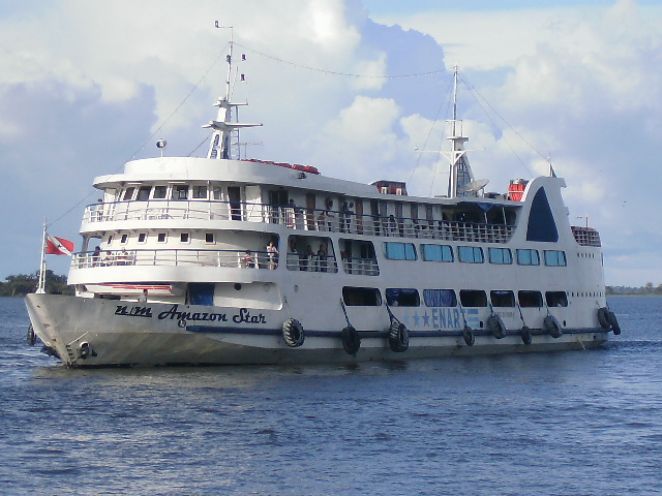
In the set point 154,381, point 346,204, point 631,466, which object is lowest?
point 631,466

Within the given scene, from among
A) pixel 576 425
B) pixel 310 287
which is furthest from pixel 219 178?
pixel 576 425

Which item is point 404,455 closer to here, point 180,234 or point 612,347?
point 180,234

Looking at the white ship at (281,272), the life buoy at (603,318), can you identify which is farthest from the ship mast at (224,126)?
the life buoy at (603,318)

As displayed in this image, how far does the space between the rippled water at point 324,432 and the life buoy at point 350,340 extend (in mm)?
630

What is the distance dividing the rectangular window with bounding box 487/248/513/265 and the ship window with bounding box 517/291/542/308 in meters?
1.45

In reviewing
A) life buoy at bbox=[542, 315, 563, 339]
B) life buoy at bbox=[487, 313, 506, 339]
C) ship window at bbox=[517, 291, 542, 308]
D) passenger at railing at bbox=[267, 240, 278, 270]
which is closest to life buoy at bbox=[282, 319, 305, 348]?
passenger at railing at bbox=[267, 240, 278, 270]

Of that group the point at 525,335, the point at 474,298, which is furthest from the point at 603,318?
the point at 474,298

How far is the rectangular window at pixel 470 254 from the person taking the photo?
40.7m

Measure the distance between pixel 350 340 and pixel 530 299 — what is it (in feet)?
36.1

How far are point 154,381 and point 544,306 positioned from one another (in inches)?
748

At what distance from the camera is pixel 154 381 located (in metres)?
29.8

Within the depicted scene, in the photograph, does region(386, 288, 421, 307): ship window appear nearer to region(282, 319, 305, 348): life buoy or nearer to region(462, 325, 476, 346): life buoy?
region(462, 325, 476, 346): life buoy

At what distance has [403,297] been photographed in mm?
38188

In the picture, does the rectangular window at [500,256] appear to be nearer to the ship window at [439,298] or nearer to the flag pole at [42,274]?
the ship window at [439,298]
